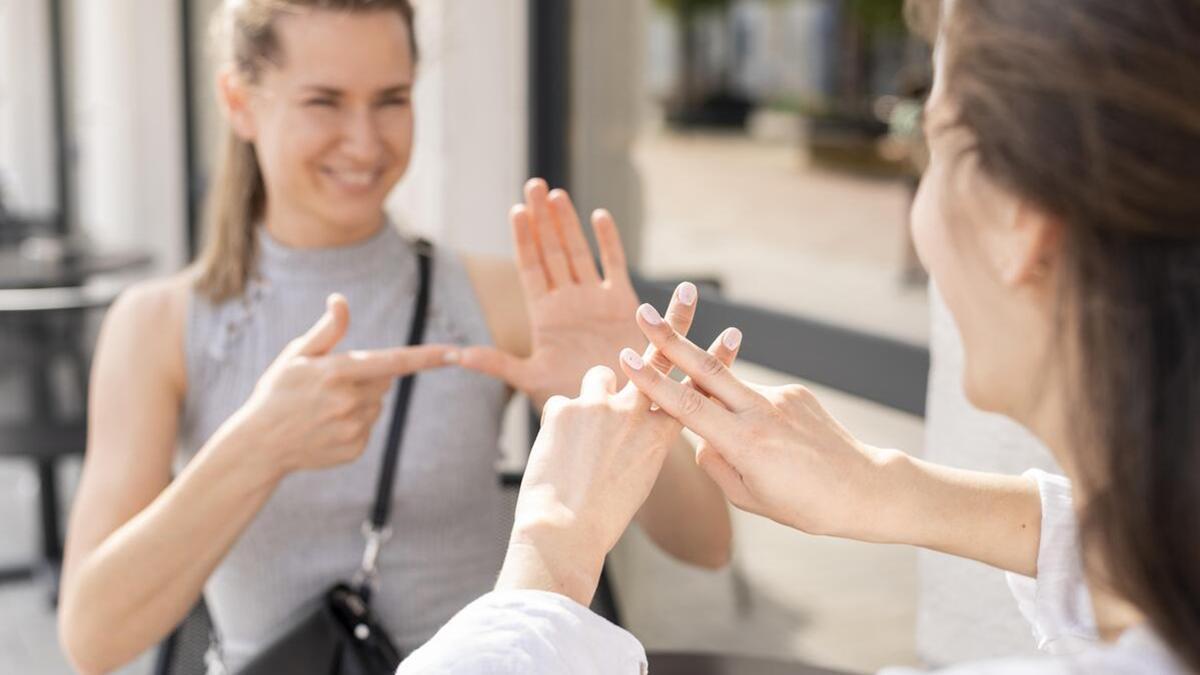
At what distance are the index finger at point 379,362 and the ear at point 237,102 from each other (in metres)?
0.51

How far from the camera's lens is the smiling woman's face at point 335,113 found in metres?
1.81

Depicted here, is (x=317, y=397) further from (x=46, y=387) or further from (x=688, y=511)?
(x=46, y=387)

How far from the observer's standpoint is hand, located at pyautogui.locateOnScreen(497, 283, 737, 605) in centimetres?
98

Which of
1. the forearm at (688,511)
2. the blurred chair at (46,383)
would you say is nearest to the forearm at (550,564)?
the forearm at (688,511)

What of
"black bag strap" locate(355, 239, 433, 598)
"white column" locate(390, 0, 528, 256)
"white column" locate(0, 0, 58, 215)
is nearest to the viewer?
"black bag strap" locate(355, 239, 433, 598)

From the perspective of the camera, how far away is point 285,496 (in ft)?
5.90

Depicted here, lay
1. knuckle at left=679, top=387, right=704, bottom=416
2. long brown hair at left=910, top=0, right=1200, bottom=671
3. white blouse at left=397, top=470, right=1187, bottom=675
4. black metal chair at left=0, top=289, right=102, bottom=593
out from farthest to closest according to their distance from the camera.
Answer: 1. black metal chair at left=0, top=289, right=102, bottom=593
2. knuckle at left=679, top=387, right=704, bottom=416
3. white blouse at left=397, top=470, right=1187, bottom=675
4. long brown hair at left=910, top=0, right=1200, bottom=671

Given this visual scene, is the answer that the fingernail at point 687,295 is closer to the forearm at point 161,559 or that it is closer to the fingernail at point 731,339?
the fingernail at point 731,339

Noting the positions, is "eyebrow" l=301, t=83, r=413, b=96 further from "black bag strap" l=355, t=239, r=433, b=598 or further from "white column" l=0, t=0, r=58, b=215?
"white column" l=0, t=0, r=58, b=215

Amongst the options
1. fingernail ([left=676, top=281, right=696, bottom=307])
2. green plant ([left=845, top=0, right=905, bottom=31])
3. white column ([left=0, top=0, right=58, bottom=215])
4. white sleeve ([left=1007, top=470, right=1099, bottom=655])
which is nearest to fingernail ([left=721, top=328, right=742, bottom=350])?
fingernail ([left=676, top=281, right=696, bottom=307])

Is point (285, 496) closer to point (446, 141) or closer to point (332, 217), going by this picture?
point (332, 217)

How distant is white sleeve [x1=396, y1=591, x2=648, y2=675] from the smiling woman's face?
103 centimetres

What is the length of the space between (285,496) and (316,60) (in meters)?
0.60

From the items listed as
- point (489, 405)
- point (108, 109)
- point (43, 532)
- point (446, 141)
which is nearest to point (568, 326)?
point (489, 405)
